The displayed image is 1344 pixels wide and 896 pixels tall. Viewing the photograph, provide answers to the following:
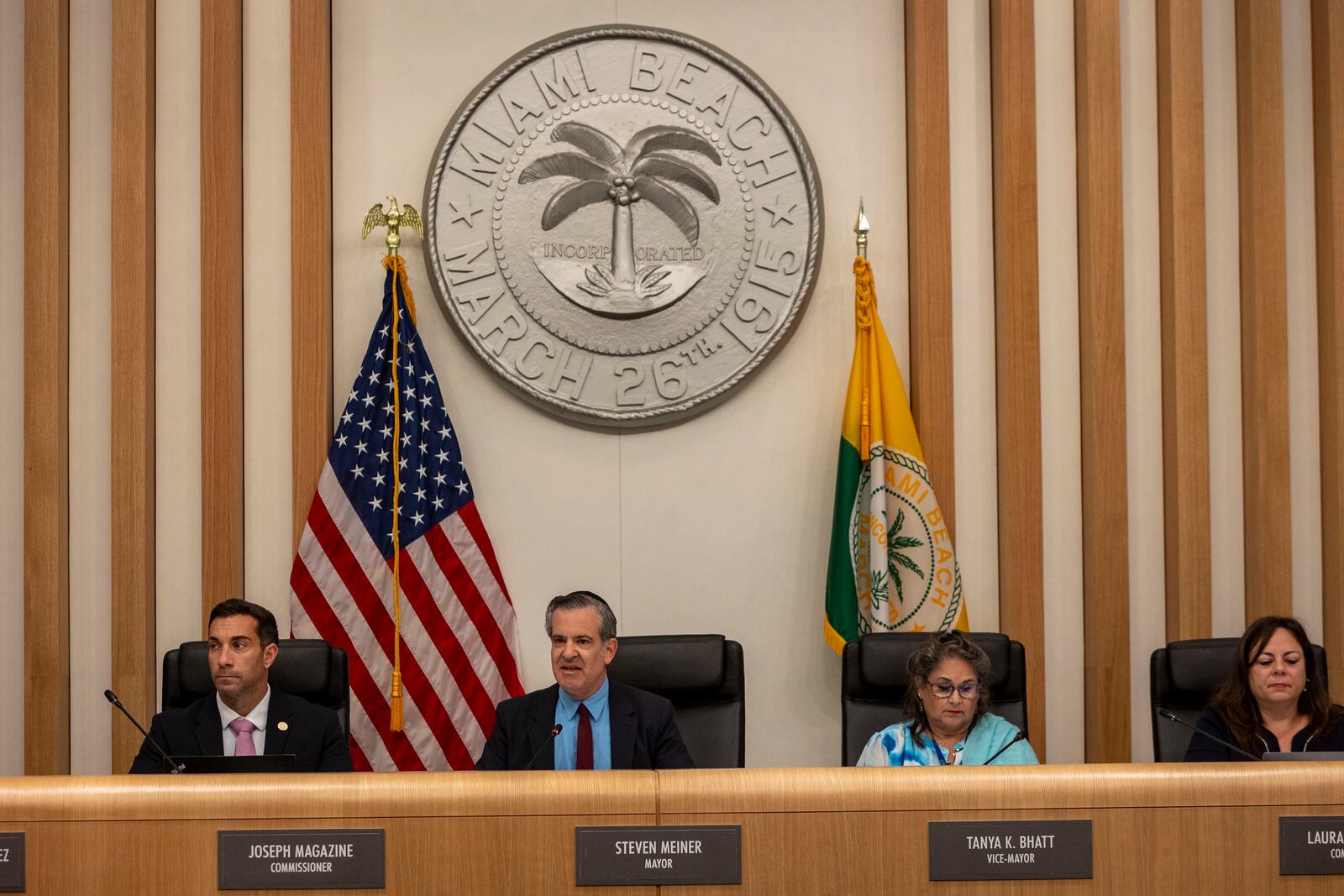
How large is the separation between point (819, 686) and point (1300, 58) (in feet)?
8.19

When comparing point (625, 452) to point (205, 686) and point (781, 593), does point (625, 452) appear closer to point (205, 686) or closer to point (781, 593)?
point (781, 593)

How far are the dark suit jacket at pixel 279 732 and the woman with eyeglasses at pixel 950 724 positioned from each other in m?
1.26

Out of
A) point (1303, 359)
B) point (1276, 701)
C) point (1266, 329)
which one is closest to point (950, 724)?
point (1276, 701)

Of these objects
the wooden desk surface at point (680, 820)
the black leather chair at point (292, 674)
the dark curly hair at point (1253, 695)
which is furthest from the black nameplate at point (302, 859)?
the dark curly hair at point (1253, 695)

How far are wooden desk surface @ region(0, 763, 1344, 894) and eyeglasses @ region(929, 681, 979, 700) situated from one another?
3.02 ft

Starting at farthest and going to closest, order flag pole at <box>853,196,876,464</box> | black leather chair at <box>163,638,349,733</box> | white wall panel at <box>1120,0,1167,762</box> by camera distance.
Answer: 1. white wall panel at <box>1120,0,1167,762</box>
2. flag pole at <box>853,196,876,464</box>
3. black leather chair at <box>163,638,349,733</box>

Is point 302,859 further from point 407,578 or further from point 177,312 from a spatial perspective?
point 177,312

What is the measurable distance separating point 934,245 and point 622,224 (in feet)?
3.15

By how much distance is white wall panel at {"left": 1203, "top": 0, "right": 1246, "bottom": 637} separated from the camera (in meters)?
4.03

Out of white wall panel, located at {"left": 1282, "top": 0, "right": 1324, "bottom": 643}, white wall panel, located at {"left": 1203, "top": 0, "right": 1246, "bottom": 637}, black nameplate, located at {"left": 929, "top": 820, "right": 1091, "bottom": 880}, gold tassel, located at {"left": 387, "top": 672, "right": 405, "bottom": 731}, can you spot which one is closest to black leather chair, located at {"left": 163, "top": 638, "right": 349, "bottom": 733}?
gold tassel, located at {"left": 387, "top": 672, "right": 405, "bottom": 731}

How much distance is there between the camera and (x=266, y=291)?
3928mm

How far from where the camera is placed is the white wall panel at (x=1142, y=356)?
4.00 m

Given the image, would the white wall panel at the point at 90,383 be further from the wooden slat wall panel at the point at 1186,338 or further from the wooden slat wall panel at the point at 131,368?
the wooden slat wall panel at the point at 1186,338

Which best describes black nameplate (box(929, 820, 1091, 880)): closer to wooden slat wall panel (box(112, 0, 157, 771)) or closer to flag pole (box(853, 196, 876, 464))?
flag pole (box(853, 196, 876, 464))
